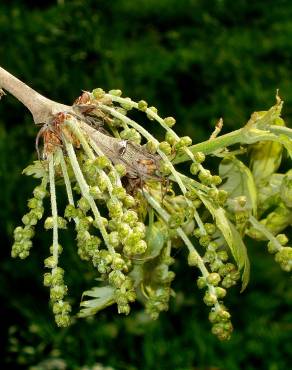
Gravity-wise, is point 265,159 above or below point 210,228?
above

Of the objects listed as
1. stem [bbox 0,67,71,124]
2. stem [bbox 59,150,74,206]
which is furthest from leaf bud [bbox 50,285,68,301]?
stem [bbox 0,67,71,124]

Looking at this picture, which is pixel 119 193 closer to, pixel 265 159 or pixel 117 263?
pixel 117 263

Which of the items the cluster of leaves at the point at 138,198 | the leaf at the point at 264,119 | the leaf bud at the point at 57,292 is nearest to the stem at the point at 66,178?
the cluster of leaves at the point at 138,198

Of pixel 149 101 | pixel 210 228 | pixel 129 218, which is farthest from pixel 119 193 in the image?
pixel 149 101

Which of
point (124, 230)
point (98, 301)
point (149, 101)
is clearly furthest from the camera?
point (149, 101)

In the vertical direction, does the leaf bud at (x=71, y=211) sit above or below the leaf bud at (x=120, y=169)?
below

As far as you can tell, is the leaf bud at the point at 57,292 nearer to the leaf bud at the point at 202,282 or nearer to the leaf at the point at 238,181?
the leaf bud at the point at 202,282

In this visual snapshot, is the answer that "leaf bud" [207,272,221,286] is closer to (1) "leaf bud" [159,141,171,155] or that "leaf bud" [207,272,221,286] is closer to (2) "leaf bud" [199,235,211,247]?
(2) "leaf bud" [199,235,211,247]

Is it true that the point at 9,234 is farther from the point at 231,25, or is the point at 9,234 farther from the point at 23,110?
the point at 231,25
